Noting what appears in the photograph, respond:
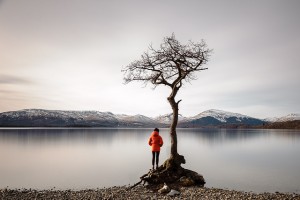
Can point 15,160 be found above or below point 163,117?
below

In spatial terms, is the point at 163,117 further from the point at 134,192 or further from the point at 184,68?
the point at 134,192

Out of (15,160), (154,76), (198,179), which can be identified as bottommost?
(15,160)

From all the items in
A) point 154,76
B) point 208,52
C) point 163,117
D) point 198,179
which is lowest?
point 198,179

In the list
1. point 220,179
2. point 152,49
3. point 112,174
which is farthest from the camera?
point 112,174

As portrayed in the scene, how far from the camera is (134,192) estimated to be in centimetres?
1775

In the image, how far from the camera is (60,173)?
3197 cm

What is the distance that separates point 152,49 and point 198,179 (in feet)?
38.1

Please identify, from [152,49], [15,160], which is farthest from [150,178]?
[15,160]

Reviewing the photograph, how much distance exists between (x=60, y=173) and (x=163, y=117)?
61.4 feet

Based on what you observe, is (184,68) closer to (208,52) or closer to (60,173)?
(208,52)

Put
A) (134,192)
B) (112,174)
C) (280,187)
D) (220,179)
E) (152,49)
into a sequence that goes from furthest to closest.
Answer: (112,174) → (220,179) → (280,187) → (152,49) → (134,192)

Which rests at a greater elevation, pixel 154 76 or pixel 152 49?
pixel 152 49

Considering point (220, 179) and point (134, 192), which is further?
point (220, 179)

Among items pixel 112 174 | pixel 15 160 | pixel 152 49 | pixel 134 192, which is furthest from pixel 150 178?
pixel 15 160
